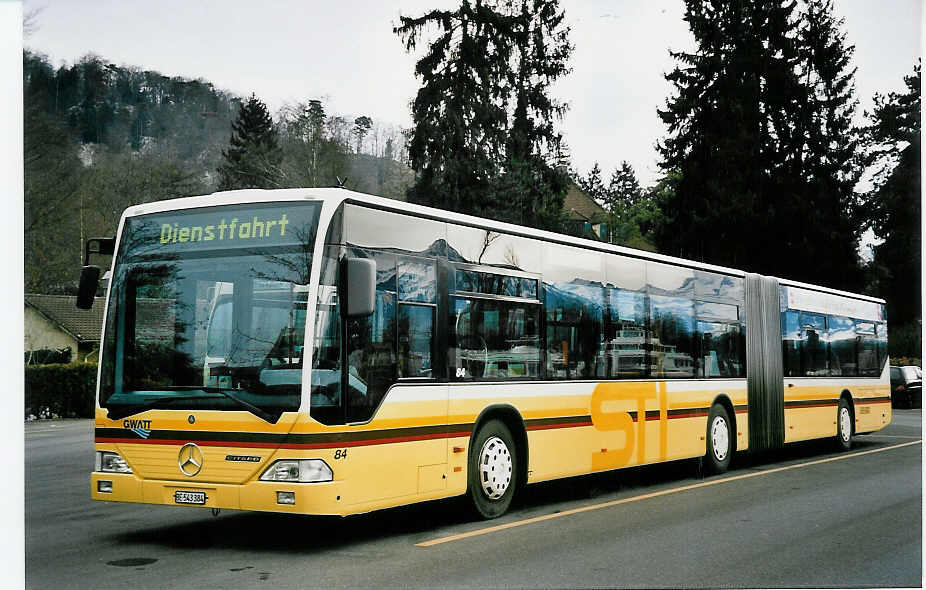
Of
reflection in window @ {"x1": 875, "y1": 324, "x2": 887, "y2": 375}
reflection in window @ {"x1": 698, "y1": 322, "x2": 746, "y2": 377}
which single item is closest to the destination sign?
reflection in window @ {"x1": 698, "y1": 322, "x2": 746, "y2": 377}

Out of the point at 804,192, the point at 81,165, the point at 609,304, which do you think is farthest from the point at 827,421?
the point at 81,165

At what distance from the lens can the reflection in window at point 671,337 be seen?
13766 millimetres

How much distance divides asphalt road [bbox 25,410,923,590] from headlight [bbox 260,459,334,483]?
2.09 ft

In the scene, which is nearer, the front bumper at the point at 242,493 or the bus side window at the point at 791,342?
the front bumper at the point at 242,493

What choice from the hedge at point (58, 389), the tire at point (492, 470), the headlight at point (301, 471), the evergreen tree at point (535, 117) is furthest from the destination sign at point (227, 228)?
the evergreen tree at point (535, 117)

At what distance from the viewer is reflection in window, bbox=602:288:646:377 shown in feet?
41.5

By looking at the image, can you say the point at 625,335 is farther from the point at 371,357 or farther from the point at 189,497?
the point at 189,497

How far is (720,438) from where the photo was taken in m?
15.2

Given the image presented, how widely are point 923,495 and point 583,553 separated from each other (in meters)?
6.04

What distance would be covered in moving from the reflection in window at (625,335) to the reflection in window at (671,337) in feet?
1.00

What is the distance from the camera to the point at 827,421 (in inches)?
741

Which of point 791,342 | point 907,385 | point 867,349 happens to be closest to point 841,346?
point 867,349

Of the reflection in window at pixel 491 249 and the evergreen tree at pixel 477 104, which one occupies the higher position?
the evergreen tree at pixel 477 104

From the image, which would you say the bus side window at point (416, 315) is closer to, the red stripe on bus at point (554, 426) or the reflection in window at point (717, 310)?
the red stripe on bus at point (554, 426)
